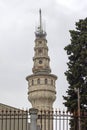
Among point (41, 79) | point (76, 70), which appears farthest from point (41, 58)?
point (76, 70)

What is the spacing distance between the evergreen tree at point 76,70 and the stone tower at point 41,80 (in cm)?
5899

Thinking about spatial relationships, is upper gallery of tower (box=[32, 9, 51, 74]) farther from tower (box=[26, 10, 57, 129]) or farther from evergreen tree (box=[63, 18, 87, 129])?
evergreen tree (box=[63, 18, 87, 129])

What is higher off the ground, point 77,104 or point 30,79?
point 30,79

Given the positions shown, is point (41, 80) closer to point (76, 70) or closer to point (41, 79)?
point (41, 79)

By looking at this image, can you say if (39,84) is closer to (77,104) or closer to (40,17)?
(40,17)

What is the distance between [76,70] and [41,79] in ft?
206

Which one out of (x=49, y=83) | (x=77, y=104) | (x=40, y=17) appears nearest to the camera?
(x=77, y=104)

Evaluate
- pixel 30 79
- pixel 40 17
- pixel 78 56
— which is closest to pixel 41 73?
pixel 30 79

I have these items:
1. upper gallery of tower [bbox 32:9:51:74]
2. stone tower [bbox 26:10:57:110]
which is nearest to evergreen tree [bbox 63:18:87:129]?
stone tower [bbox 26:10:57:110]

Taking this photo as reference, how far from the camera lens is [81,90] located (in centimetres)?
3145

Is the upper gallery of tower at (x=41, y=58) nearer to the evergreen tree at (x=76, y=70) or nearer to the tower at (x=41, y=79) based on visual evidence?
the tower at (x=41, y=79)

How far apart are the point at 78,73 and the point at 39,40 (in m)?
65.3

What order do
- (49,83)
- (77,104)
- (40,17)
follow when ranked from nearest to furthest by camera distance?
(77,104) → (49,83) → (40,17)

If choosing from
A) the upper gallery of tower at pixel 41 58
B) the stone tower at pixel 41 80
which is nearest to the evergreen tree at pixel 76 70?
the stone tower at pixel 41 80
